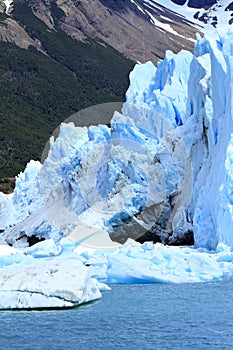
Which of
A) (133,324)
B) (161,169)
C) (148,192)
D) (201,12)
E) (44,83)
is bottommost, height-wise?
(44,83)

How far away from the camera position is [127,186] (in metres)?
21.7

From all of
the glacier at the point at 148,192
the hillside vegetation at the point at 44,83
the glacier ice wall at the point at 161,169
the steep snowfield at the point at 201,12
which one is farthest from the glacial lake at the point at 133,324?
the steep snowfield at the point at 201,12

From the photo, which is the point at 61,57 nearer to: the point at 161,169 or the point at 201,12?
the point at 201,12

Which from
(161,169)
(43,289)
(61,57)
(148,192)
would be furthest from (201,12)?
(43,289)

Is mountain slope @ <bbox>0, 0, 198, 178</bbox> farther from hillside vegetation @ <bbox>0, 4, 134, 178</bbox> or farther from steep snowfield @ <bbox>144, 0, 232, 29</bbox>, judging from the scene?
steep snowfield @ <bbox>144, 0, 232, 29</bbox>

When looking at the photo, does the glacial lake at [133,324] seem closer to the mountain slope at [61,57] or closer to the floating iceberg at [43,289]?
the floating iceberg at [43,289]

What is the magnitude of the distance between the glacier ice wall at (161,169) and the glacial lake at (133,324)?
4.28 metres

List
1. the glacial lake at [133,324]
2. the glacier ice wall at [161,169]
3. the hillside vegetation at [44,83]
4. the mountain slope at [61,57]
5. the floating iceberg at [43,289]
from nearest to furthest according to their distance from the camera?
the glacial lake at [133,324], the floating iceberg at [43,289], the glacier ice wall at [161,169], the hillside vegetation at [44,83], the mountain slope at [61,57]

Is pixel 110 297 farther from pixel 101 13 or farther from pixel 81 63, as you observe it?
pixel 101 13

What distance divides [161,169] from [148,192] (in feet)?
2.62

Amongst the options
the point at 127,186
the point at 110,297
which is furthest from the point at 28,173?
the point at 110,297

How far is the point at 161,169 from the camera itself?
21.3 meters

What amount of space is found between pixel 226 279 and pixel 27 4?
113139mm

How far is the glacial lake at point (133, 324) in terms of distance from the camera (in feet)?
29.2
